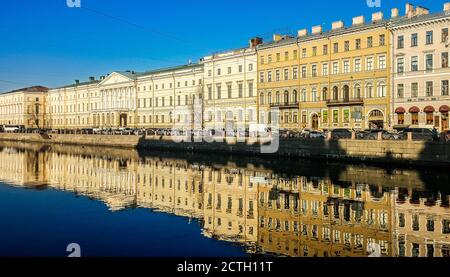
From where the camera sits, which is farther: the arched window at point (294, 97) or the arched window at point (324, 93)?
the arched window at point (294, 97)

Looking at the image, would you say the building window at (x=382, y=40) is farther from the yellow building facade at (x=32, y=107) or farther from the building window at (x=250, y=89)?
the yellow building facade at (x=32, y=107)

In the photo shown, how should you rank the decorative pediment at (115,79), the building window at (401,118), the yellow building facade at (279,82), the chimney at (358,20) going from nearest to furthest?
the building window at (401,118) → the chimney at (358,20) → the yellow building facade at (279,82) → the decorative pediment at (115,79)

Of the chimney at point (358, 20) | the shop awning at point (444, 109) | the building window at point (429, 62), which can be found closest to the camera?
the shop awning at point (444, 109)

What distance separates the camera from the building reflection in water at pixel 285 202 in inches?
523

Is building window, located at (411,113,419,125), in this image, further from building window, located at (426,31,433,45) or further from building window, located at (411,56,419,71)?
building window, located at (426,31,433,45)

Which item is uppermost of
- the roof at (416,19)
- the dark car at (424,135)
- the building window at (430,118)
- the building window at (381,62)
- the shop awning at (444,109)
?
the roof at (416,19)

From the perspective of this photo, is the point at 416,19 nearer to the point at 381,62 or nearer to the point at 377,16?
the point at 377,16

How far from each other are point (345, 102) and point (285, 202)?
30739 mm

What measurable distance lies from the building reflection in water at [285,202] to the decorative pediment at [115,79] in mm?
48767

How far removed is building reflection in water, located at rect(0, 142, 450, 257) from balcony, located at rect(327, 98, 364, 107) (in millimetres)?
16024

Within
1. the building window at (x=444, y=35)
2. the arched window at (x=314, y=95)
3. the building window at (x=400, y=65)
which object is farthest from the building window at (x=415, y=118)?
the arched window at (x=314, y=95)

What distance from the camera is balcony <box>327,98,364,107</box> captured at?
47.2 m

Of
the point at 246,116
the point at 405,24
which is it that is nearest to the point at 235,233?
the point at 405,24

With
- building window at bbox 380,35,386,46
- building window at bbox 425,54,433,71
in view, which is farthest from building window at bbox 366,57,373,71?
building window at bbox 425,54,433,71
